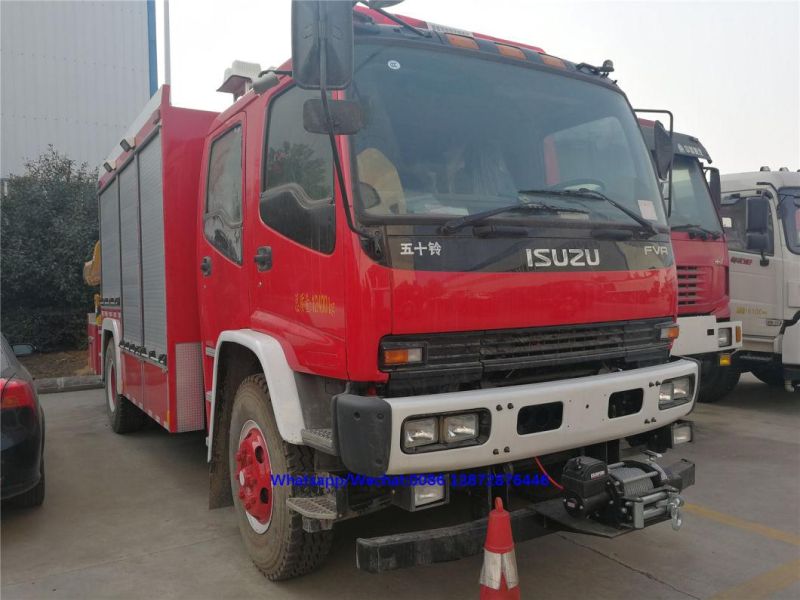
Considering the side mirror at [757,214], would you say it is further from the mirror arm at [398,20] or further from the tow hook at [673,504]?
the mirror arm at [398,20]

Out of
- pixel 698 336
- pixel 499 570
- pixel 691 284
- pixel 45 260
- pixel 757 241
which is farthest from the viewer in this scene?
pixel 45 260

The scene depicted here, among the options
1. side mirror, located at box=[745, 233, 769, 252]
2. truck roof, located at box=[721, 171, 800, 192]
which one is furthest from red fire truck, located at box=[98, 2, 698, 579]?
truck roof, located at box=[721, 171, 800, 192]

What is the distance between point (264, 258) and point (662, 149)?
2.53m

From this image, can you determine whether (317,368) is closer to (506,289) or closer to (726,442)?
(506,289)

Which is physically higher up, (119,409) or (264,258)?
(264,258)

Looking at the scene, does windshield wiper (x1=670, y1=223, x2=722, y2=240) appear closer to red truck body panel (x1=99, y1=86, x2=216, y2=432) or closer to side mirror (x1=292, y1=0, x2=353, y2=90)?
red truck body panel (x1=99, y1=86, x2=216, y2=432)

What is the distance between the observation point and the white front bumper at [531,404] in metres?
2.53

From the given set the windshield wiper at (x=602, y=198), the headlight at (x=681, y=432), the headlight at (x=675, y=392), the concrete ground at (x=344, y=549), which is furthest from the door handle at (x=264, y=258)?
the headlight at (x=681, y=432)

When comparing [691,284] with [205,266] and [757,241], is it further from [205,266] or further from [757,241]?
[205,266]

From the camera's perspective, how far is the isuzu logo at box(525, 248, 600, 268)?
290 centimetres

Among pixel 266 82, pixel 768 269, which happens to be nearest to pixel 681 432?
pixel 266 82

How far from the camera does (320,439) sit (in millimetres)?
2740

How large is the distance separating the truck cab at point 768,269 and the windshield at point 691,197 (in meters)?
0.40

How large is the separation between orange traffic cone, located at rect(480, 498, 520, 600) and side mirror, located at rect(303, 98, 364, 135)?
167cm
